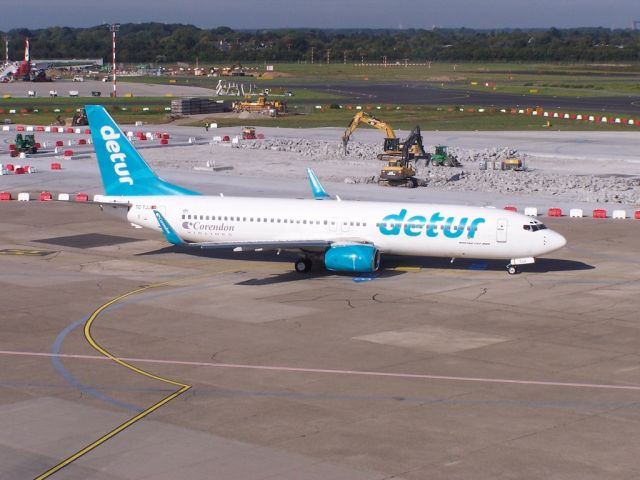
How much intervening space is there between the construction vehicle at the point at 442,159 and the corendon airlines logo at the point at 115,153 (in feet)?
159

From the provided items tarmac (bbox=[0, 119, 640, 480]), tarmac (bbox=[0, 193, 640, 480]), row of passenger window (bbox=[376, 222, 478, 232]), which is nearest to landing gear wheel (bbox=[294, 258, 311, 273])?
tarmac (bbox=[0, 193, 640, 480])

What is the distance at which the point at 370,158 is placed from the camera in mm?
113688

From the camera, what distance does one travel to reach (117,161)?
6322 centimetres

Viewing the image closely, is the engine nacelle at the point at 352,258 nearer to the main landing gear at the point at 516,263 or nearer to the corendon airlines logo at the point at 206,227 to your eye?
the corendon airlines logo at the point at 206,227

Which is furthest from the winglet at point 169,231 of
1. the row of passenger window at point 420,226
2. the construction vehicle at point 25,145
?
the construction vehicle at point 25,145

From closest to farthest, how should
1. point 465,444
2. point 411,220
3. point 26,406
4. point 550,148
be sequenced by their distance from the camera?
point 465,444
point 26,406
point 411,220
point 550,148

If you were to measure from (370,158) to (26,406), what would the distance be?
80.6m

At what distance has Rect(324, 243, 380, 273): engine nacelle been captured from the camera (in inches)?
2206

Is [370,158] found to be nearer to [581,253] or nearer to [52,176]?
[52,176]

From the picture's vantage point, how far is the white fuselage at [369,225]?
5653 cm

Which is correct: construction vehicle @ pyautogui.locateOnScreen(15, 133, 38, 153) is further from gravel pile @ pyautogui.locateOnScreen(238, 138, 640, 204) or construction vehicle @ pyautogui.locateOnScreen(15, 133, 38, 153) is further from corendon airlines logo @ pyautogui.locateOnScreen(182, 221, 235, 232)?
corendon airlines logo @ pyautogui.locateOnScreen(182, 221, 235, 232)

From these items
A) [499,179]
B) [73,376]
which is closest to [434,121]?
[499,179]

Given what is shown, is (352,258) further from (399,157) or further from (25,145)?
(25,145)

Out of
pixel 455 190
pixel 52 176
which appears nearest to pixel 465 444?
pixel 455 190
